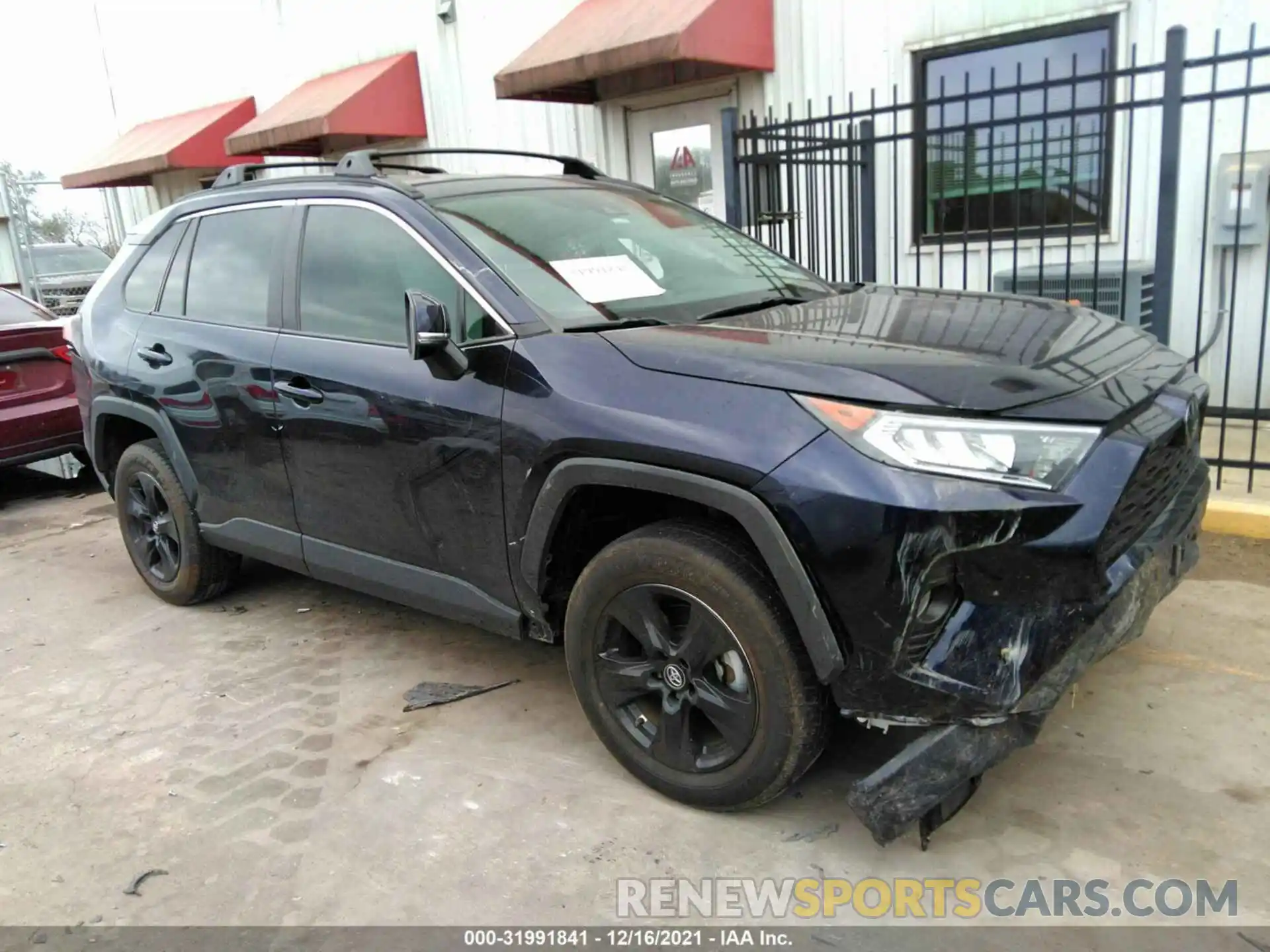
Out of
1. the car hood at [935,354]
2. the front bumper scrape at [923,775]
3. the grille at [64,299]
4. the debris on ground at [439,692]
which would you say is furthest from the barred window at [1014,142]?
the grille at [64,299]

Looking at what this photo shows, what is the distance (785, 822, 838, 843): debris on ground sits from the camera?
2.70 meters

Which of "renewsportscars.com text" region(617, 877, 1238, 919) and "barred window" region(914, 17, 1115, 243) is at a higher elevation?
"barred window" region(914, 17, 1115, 243)

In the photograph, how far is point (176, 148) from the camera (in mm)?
12562

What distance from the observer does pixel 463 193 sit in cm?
346

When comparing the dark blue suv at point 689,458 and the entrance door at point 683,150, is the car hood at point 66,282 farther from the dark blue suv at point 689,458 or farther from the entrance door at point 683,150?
the dark blue suv at point 689,458

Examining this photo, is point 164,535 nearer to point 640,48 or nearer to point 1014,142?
point 640,48

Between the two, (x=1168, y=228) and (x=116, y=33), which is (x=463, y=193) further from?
(x=116, y=33)

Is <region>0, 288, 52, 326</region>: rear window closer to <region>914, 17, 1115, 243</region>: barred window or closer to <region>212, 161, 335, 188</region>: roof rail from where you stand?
<region>212, 161, 335, 188</region>: roof rail

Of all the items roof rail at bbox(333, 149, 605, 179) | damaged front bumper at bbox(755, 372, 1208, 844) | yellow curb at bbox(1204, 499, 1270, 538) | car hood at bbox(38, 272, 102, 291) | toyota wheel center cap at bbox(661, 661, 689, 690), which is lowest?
yellow curb at bbox(1204, 499, 1270, 538)

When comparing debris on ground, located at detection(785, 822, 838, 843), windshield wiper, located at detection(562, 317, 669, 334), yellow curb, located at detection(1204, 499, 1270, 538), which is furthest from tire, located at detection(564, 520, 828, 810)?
yellow curb, located at detection(1204, 499, 1270, 538)

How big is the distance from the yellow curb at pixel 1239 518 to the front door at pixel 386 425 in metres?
3.46

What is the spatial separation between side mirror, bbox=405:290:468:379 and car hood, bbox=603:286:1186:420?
1.53 feet

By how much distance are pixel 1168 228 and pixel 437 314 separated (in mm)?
3924

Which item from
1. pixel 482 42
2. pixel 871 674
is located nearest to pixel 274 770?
pixel 871 674
